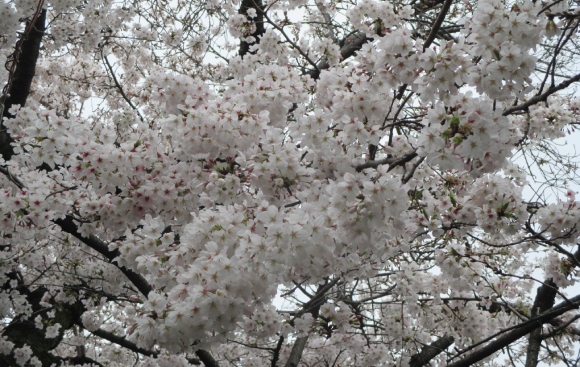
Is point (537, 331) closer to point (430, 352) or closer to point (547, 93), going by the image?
point (430, 352)

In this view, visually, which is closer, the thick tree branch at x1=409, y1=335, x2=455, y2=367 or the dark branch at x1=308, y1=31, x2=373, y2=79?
the thick tree branch at x1=409, y1=335, x2=455, y2=367

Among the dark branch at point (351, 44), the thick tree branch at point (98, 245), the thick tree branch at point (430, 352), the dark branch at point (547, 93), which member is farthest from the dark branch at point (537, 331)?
the dark branch at point (351, 44)

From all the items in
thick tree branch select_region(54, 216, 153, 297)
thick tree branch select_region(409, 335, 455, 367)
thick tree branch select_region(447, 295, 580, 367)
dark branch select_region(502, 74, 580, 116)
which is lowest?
thick tree branch select_region(54, 216, 153, 297)

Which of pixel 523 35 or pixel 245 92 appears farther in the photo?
pixel 245 92

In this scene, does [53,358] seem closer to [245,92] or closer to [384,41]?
[245,92]

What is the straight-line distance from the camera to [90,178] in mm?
3100

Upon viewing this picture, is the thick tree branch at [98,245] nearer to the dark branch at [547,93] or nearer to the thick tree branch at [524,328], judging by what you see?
the thick tree branch at [524,328]

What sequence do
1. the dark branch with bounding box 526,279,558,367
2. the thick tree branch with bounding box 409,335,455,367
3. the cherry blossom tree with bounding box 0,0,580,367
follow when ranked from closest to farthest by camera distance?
the cherry blossom tree with bounding box 0,0,580,367 < the dark branch with bounding box 526,279,558,367 < the thick tree branch with bounding box 409,335,455,367

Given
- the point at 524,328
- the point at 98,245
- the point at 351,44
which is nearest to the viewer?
the point at 524,328

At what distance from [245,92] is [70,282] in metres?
3.63

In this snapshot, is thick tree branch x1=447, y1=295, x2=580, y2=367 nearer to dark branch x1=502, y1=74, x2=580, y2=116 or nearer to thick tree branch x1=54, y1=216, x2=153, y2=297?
dark branch x1=502, y1=74, x2=580, y2=116

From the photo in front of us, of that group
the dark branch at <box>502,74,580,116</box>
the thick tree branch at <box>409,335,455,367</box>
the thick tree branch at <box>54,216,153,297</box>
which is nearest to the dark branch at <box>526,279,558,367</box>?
the thick tree branch at <box>409,335,455,367</box>

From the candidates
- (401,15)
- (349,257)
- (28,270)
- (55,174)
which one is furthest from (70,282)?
(401,15)

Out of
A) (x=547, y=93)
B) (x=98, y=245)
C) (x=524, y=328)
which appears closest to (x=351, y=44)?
(x=98, y=245)
